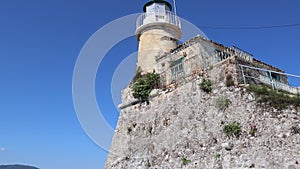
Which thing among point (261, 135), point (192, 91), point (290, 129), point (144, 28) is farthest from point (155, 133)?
point (144, 28)

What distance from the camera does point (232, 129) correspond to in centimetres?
1199

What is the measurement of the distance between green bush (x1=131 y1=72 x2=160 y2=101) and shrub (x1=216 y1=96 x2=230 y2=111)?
5.71m

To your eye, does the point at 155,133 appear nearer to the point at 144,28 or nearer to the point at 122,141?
the point at 122,141

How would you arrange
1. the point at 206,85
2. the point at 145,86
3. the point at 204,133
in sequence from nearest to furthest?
1. the point at 204,133
2. the point at 206,85
3. the point at 145,86

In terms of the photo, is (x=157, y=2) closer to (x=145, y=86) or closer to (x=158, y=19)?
(x=158, y=19)

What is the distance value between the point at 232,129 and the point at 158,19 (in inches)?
539

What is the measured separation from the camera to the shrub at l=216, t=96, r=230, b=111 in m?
12.9

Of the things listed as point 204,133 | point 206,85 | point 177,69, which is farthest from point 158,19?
point 204,133

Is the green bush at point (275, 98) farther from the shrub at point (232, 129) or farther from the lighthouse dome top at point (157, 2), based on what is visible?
the lighthouse dome top at point (157, 2)

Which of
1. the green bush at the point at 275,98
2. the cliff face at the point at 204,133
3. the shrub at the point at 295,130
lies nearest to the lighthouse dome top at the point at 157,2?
the cliff face at the point at 204,133

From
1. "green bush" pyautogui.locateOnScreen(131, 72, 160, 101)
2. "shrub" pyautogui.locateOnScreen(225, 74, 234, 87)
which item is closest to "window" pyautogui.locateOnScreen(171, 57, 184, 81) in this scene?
"green bush" pyautogui.locateOnScreen(131, 72, 160, 101)

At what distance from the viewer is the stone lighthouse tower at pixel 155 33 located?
70.1ft

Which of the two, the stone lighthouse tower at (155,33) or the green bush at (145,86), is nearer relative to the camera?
the green bush at (145,86)

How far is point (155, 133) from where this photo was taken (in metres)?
16.1
